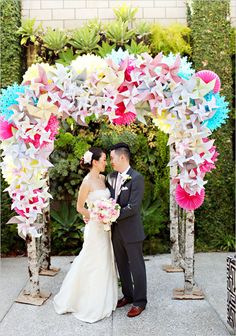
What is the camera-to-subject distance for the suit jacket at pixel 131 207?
5.00m

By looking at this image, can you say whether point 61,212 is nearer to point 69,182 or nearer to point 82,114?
point 69,182

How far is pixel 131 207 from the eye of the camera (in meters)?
4.97

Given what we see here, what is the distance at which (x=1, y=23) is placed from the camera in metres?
8.31

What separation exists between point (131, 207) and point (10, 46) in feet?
15.8

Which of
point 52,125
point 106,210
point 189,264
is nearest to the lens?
point 106,210

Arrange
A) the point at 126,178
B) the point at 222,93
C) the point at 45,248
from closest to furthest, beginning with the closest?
1. the point at 126,178
2. the point at 45,248
3. the point at 222,93

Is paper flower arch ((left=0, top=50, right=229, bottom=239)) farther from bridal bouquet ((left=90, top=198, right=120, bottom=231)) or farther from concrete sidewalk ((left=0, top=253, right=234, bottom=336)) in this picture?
concrete sidewalk ((left=0, top=253, right=234, bottom=336))

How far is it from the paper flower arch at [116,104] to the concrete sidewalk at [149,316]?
1.36 metres

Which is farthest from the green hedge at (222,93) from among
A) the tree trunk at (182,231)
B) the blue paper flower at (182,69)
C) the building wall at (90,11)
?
the blue paper flower at (182,69)

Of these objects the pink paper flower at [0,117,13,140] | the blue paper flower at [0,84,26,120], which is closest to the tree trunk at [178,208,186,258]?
the pink paper flower at [0,117,13,140]

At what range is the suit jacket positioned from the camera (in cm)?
500

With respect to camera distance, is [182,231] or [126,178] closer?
[126,178]

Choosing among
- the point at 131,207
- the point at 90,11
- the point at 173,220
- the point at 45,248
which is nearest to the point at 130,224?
the point at 131,207

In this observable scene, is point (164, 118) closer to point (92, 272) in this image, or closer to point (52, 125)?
point (52, 125)
